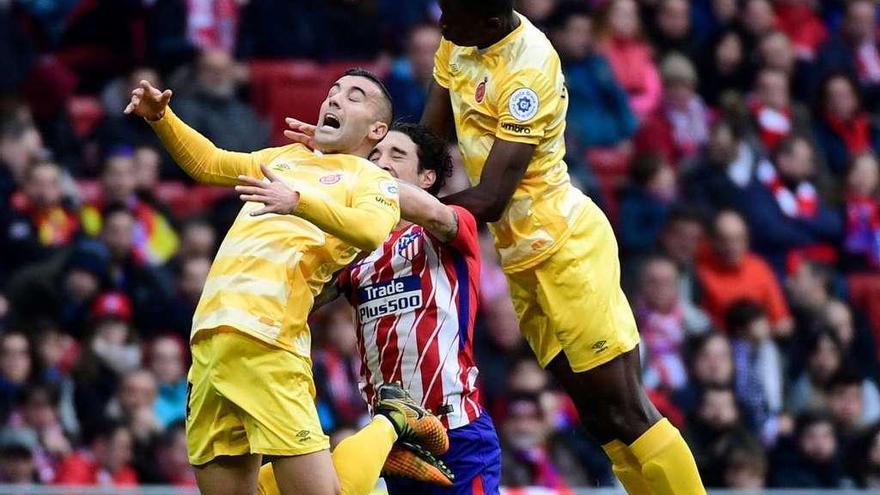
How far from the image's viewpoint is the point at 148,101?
758 cm

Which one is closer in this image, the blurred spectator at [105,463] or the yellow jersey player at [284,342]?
the yellow jersey player at [284,342]

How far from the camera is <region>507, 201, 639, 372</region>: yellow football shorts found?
7.97 metres

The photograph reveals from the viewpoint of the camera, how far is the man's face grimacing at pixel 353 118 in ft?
24.9

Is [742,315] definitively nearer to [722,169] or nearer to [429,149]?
[722,169]

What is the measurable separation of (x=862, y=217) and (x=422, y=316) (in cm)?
739

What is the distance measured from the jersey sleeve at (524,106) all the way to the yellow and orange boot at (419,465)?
1.23 m

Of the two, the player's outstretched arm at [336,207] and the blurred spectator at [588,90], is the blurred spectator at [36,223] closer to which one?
the blurred spectator at [588,90]

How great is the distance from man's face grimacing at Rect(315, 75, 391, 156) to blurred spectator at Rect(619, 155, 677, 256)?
5634mm

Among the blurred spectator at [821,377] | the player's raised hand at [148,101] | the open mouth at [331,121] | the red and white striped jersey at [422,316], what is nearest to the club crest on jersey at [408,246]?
the red and white striped jersey at [422,316]

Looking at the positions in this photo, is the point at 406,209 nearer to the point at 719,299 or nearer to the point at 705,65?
the point at 719,299

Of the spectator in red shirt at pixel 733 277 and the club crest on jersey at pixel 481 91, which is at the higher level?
the club crest on jersey at pixel 481 91

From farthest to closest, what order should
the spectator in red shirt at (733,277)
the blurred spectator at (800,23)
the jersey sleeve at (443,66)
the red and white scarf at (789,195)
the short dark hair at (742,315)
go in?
the blurred spectator at (800,23) → the red and white scarf at (789,195) → the spectator in red shirt at (733,277) → the short dark hair at (742,315) → the jersey sleeve at (443,66)

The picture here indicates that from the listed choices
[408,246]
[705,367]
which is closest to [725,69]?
[705,367]

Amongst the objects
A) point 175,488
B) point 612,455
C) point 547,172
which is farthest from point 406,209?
point 175,488
